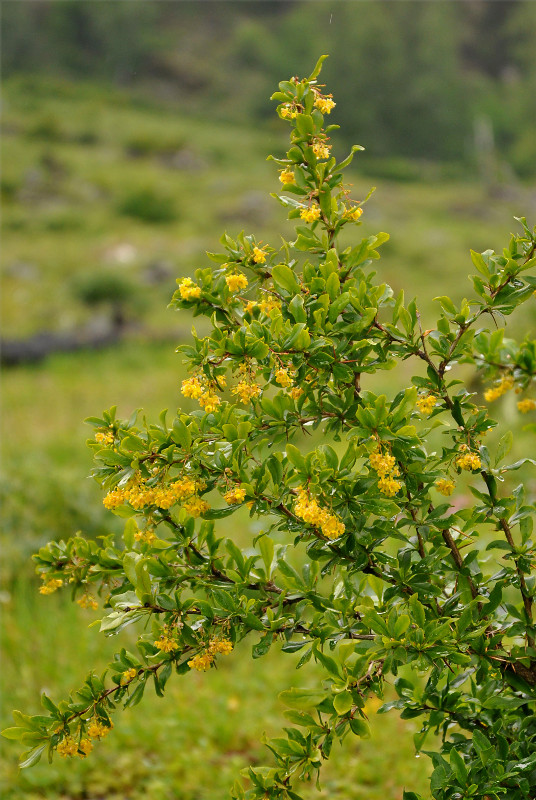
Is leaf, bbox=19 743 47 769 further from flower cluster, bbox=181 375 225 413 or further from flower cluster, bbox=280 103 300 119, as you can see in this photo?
flower cluster, bbox=280 103 300 119

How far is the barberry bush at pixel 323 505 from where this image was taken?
3.94 ft

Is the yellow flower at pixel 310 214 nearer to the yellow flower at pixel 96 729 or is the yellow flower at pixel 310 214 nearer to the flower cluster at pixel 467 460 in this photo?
the flower cluster at pixel 467 460

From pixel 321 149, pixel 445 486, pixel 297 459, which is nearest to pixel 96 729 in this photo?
pixel 297 459

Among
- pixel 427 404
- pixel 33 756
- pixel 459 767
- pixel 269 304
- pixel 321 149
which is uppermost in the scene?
pixel 321 149

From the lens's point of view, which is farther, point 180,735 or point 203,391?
point 180,735

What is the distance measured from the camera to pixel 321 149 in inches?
52.2

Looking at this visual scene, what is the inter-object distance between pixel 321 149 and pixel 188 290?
0.36 meters

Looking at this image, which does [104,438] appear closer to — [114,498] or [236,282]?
[114,498]

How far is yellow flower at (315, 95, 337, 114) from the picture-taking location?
52.4 inches

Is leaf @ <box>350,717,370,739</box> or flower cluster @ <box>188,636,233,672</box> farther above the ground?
flower cluster @ <box>188,636,233,672</box>

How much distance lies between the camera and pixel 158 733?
2.68 meters

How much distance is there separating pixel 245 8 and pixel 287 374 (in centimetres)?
5101

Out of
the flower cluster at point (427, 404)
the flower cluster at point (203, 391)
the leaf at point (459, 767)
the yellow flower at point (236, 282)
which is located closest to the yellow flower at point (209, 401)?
Answer: the flower cluster at point (203, 391)

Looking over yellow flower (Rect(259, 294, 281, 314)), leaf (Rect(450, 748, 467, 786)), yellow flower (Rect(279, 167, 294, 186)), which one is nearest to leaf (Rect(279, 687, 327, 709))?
leaf (Rect(450, 748, 467, 786))
